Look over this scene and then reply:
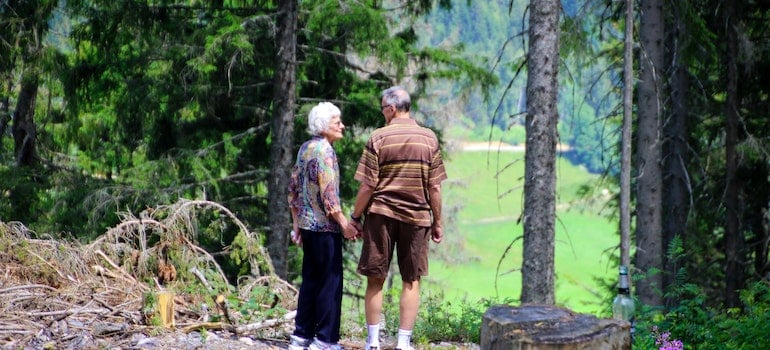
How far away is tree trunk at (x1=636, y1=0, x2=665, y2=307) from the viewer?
1353 centimetres

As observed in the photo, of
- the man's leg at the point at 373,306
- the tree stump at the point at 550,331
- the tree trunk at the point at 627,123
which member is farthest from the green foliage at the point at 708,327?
the tree trunk at the point at 627,123

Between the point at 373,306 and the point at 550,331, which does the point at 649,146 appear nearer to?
the point at 373,306

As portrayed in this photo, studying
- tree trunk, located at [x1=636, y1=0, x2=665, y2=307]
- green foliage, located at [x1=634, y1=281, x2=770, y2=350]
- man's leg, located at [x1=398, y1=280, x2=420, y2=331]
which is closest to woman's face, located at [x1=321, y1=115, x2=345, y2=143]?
man's leg, located at [x1=398, y1=280, x2=420, y2=331]

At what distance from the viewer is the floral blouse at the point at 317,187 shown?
6.29m

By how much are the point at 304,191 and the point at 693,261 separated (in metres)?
15.8

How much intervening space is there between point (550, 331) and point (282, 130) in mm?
9636

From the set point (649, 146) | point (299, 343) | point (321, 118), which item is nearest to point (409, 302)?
point (299, 343)

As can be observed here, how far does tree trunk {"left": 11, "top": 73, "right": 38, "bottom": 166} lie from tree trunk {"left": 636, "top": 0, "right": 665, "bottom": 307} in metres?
10.6

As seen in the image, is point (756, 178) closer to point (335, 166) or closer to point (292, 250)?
point (292, 250)

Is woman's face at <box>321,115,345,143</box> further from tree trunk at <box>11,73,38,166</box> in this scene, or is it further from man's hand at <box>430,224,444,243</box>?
tree trunk at <box>11,73,38,166</box>

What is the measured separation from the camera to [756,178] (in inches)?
A: 685

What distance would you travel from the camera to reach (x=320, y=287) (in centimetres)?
655

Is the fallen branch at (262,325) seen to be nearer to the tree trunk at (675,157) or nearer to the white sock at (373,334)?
the white sock at (373,334)

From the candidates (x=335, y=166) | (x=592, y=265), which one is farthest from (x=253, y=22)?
(x=592, y=265)
